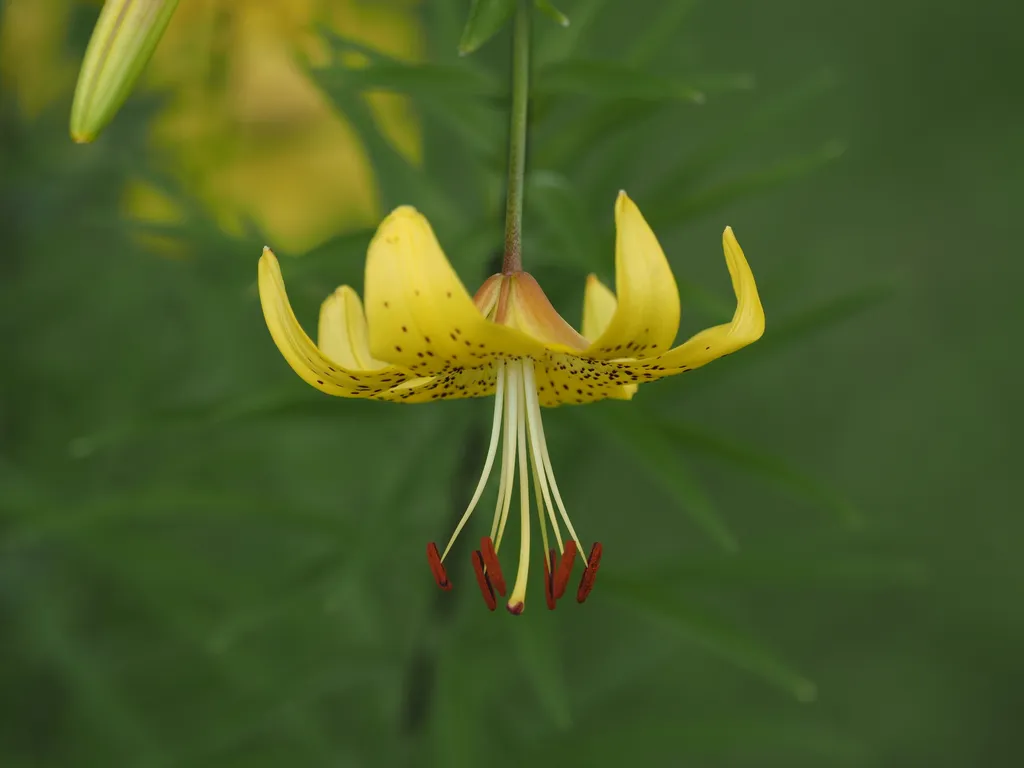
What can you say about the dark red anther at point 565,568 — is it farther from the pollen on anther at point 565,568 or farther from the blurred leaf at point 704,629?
the blurred leaf at point 704,629

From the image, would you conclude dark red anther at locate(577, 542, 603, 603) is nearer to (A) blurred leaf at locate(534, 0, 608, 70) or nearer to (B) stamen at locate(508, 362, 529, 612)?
(B) stamen at locate(508, 362, 529, 612)

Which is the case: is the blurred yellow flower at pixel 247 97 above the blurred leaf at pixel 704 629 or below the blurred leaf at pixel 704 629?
above

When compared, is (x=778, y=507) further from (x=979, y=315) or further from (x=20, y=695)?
(x=20, y=695)

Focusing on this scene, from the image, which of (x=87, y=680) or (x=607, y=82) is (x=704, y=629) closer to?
(x=607, y=82)

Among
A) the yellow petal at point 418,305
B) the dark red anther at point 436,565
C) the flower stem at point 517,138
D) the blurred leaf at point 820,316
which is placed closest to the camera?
the yellow petal at point 418,305

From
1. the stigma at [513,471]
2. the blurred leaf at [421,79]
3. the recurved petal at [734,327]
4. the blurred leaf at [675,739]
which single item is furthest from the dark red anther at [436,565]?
the blurred leaf at [675,739]

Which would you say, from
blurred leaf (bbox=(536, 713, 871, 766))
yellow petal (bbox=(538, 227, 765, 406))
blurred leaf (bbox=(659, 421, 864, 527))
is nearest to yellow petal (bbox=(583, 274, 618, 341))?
yellow petal (bbox=(538, 227, 765, 406))

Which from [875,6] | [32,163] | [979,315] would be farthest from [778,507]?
[32,163]
